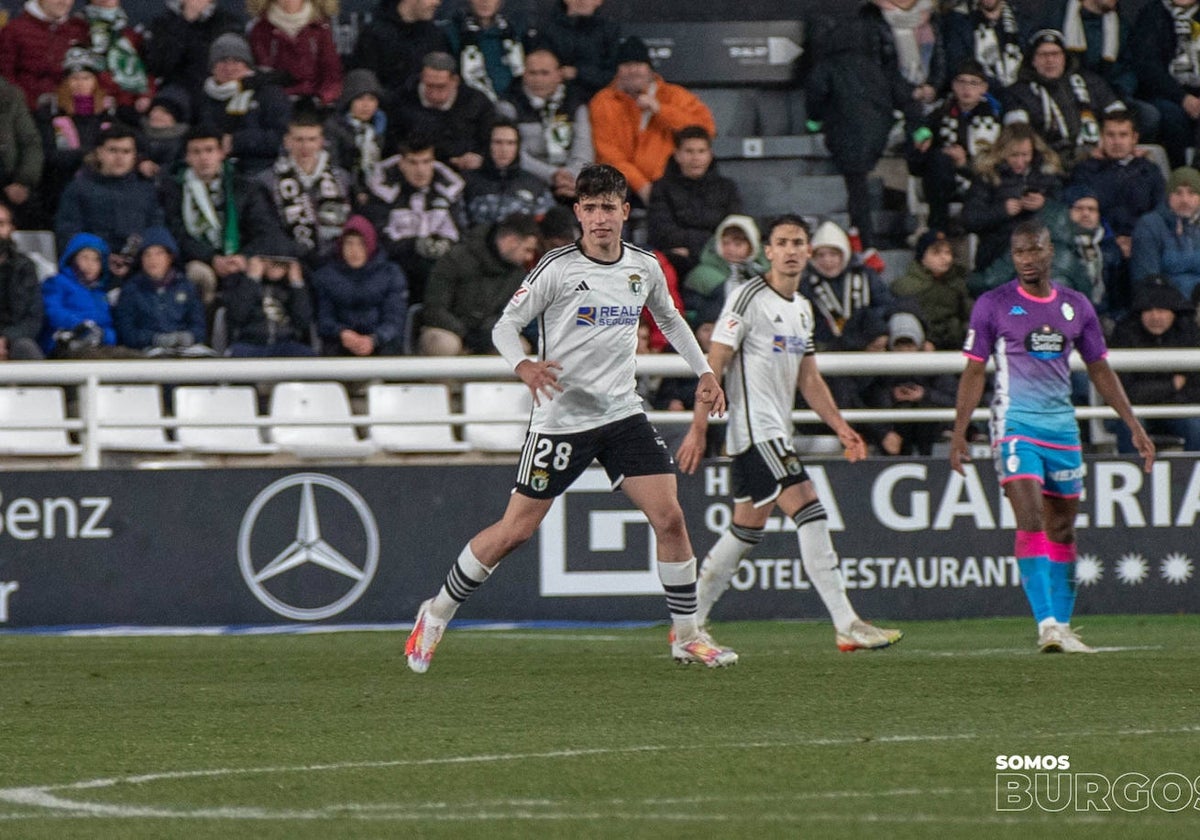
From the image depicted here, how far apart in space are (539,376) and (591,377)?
0.57m

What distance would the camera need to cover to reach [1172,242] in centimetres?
1537

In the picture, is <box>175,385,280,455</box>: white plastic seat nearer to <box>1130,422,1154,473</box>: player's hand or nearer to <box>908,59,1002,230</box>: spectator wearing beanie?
<box>1130,422,1154,473</box>: player's hand

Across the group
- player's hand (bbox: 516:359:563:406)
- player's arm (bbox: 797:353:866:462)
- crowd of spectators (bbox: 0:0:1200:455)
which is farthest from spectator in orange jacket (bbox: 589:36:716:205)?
player's hand (bbox: 516:359:563:406)

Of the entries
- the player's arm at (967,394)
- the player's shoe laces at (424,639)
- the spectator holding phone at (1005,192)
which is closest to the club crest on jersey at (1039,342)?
the player's arm at (967,394)

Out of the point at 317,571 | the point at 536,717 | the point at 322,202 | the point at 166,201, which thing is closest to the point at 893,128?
the point at 322,202

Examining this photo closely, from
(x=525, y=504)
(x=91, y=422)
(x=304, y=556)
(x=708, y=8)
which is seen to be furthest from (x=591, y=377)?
(x=708, y=8)

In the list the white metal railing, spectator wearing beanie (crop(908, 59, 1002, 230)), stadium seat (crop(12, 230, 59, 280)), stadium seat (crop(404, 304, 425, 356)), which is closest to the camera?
the white metal railing

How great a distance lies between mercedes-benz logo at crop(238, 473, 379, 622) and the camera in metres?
Result: 12.3

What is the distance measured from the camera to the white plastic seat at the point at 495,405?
43.0ft

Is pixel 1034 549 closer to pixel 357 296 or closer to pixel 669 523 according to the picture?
pixel 669 523

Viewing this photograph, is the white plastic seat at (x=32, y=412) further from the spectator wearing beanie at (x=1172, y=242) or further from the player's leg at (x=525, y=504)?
the spectator wearing beanie at (x=1172, y=242)

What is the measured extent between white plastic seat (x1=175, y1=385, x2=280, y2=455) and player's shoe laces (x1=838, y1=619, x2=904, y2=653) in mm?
4674

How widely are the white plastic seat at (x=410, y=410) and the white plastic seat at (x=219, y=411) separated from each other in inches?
29.6

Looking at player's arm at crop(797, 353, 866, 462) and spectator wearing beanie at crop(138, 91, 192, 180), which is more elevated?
spectator wearing beanie at crop(138, 91, 192, 180)
